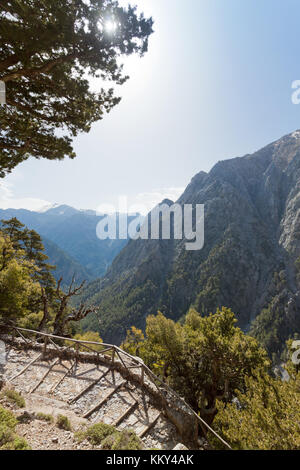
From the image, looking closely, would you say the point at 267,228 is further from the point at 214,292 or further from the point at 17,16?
the point at 17,16

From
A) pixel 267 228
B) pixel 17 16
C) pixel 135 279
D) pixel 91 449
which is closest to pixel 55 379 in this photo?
pixel 91 449

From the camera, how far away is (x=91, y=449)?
5.54 m

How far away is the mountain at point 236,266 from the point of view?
409ft

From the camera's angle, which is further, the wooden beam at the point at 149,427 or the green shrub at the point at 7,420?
the wooden beam at the point at 149,427

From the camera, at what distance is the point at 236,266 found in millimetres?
144125

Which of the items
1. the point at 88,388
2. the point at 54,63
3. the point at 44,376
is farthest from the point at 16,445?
the point at 54,63

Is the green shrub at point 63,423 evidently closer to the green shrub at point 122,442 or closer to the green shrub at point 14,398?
the green shrub at point 122,442

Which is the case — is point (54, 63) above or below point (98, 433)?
above

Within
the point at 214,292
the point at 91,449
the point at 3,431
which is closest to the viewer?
the point at 3,431

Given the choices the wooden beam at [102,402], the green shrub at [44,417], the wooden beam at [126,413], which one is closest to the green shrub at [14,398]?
the green shrub at [44,417]

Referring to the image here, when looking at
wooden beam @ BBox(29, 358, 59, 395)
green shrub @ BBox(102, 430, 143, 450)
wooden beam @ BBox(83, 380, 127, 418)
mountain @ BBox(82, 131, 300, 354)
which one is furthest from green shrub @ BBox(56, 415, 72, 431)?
mountain @ BBox(82, 131, 300, 354)

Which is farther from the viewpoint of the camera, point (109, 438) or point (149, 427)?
point (149, 427)

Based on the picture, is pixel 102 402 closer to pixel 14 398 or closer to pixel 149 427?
pixel 149 427

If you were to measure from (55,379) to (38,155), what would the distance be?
12.0 meters
